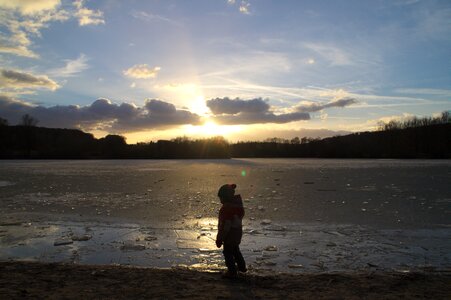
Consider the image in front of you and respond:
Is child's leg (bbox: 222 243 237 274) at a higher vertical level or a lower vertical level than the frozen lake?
higher

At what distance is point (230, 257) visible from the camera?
559 centimetres

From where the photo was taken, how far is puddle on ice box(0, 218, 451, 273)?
21.1 ft

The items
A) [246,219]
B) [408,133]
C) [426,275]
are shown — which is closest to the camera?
[426,275]

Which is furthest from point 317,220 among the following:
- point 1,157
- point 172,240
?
point 1,157

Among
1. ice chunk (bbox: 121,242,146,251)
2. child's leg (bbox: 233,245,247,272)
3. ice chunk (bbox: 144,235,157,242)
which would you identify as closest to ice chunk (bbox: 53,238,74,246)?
ice chunk (bbox: 121,242,146,251)

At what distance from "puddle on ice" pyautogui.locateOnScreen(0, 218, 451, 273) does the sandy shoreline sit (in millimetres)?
596

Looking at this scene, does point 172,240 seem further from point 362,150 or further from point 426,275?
point 362,150

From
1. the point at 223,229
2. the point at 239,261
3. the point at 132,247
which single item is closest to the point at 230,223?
the point at 223,229

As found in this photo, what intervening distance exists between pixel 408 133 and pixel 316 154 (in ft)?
80.6

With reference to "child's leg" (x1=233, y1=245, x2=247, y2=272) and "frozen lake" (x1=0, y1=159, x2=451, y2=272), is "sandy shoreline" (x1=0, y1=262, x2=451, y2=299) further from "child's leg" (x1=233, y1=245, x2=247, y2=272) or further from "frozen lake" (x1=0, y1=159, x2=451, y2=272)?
"frozen lake" (x1=0, y1=159, x2=451, y2=272)

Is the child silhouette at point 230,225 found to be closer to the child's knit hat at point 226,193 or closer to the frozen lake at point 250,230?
the child's knit hat at point 226,193

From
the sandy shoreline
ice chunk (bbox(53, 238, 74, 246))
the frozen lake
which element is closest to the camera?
the sandy shoreline

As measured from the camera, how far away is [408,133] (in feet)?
336

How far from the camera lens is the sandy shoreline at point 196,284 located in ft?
15.6
